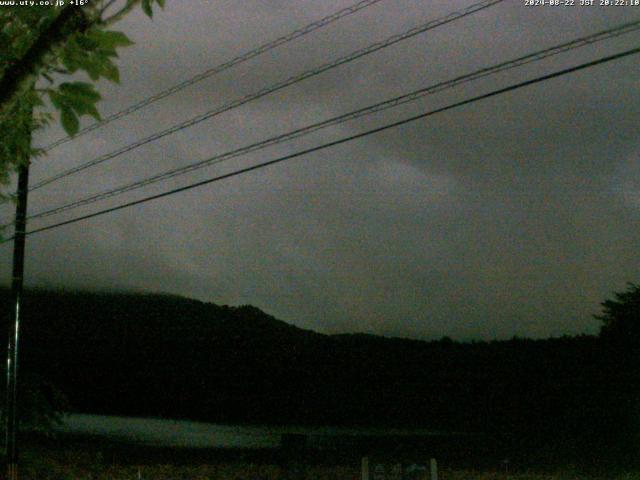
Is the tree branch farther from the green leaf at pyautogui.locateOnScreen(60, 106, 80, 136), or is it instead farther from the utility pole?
the utility pole

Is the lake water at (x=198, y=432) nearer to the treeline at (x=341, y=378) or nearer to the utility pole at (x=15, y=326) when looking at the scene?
the treeline at (x=341, y=378)

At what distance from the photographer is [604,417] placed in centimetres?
3259

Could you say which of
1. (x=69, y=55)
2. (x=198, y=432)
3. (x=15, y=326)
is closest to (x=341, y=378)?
(x=198, y=432)

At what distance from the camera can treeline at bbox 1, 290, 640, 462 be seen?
34031 millimetres

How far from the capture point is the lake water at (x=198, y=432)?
30578 mm

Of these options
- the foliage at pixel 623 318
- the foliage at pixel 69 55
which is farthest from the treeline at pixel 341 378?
the foliage at pixel 69 55

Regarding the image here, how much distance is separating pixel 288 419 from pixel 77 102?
141 feet

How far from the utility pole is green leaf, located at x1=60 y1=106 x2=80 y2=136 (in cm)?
1360

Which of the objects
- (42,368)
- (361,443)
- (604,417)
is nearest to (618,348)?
(604,417)

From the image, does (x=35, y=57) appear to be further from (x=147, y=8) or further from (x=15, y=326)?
(x=15, y=326)

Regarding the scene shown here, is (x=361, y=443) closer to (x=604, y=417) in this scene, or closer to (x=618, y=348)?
(x=604, y=417)

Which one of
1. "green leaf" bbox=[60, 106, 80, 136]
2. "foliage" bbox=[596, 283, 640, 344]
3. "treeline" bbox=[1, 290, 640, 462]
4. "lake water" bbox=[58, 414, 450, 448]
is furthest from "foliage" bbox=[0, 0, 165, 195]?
"foliage" bbox=[596, 283, 640, 344]

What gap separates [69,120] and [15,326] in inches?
581

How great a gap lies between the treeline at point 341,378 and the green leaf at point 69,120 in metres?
17.3
